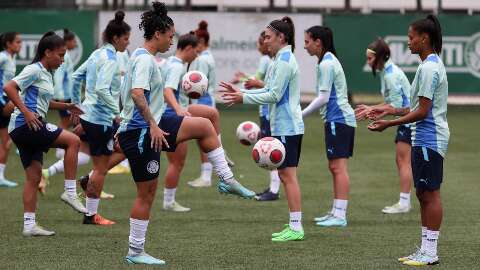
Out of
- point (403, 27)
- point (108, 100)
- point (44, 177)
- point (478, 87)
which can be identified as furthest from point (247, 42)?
point (108, 100)

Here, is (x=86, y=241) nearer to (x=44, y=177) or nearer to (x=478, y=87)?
(x=44, y=177)

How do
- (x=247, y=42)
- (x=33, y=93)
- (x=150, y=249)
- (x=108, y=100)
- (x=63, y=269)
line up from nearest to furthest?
(x=63, y=269) → (x=150, y=249) → (x=33, y=93) → (x=108, y=100) → (x=247, y=42)

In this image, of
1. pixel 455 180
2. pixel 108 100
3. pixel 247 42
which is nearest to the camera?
pixel 108 100

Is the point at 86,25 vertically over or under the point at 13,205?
over

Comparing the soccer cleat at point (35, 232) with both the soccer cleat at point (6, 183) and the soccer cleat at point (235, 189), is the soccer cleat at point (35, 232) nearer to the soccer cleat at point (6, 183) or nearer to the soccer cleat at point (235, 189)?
the soccer cleat at point (235, 189)

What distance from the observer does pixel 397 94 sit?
11883mm

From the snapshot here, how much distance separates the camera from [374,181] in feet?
48.5

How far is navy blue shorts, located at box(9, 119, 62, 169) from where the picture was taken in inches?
387

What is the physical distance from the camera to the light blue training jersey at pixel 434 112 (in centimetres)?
837

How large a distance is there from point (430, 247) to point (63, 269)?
302 centimetres

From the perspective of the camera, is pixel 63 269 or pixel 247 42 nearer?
pixel 63 269

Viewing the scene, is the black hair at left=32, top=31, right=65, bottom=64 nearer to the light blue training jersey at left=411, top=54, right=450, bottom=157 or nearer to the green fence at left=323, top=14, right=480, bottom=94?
the light blue training jersey at left=411, top=54, right=450, bottom=157

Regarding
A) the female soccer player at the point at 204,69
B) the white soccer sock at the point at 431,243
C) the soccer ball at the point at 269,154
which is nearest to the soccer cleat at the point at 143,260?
the soccer ball at the point at 269,154

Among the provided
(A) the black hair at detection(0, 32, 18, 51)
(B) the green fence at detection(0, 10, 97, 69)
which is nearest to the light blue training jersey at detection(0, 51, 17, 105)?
(A) the black hair at detection(0, 32, 18, 51)
